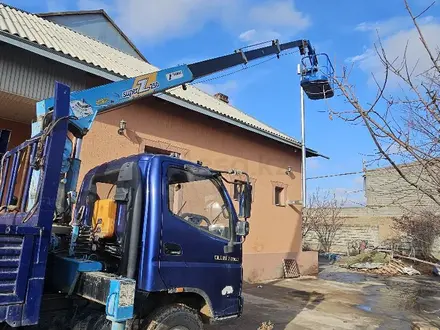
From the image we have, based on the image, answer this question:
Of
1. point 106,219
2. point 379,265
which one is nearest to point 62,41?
point 106,219

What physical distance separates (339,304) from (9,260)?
831cm

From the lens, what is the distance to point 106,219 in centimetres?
428

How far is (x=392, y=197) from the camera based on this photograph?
14.5 ft

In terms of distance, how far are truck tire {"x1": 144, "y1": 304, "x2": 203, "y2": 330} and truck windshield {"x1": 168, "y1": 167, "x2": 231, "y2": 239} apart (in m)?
0.95

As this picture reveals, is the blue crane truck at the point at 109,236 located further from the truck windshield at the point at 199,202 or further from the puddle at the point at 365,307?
the puddle at the point at 365,307

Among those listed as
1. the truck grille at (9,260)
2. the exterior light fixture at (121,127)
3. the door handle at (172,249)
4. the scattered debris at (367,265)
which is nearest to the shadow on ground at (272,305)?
the door handle at (172,249)

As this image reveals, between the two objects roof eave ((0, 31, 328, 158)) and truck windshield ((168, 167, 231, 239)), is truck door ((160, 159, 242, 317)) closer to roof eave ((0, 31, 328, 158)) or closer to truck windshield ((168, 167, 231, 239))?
truck windshield ((168, 167, 231, 239))

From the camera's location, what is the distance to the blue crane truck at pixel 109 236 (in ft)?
10.6

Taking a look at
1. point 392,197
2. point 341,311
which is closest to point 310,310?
point 341,311

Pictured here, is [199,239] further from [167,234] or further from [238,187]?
[238,187]

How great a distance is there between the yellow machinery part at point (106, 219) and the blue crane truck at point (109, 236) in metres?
0.01

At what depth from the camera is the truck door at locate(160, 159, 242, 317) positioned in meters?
4.21

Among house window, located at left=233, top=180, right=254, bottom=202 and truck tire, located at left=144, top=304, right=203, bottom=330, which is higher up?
house window, located at left=233, top=180, right=254, bottom=202

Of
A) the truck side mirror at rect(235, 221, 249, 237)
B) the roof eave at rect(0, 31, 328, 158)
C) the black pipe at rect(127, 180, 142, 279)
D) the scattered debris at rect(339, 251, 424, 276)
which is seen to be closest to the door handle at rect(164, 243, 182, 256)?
the black pipe at rect(127, 180, 142, 279)
